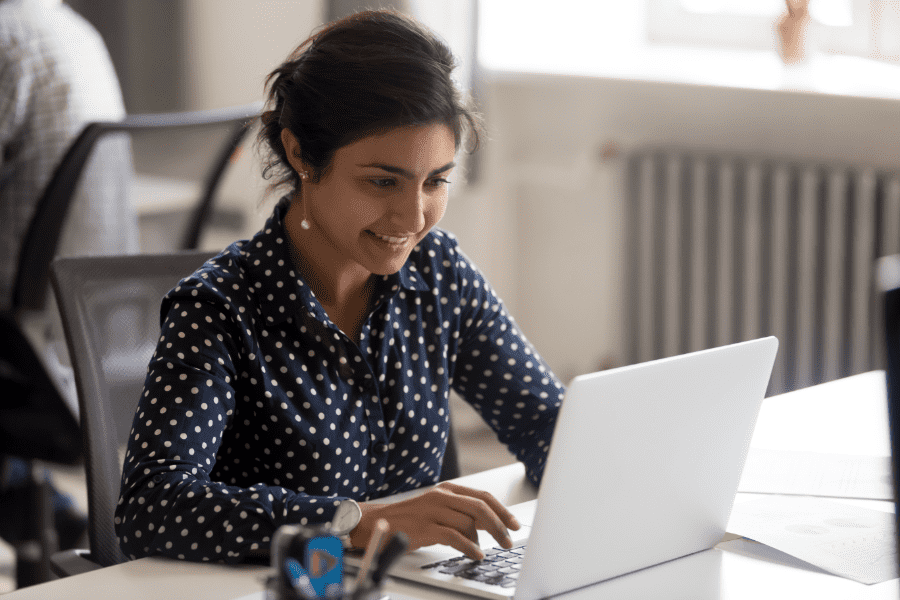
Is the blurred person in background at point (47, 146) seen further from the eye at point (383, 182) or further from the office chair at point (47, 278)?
the eye at point (383, 182)

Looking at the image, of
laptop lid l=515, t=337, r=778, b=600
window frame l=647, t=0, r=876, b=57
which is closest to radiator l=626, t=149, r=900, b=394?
window frame l=647, t=0, r=876, b=57

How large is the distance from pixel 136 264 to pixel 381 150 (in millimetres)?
370

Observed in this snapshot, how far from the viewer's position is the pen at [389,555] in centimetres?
72

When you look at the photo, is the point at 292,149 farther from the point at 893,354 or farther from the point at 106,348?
the point at 893,354

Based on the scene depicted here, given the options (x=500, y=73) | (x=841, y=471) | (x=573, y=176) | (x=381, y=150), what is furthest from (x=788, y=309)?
(x=381, y=150)

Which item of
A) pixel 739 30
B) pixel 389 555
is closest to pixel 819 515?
pixel 389 555

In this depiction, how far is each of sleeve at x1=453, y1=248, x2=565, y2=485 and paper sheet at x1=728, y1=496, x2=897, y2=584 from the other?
0.32 m

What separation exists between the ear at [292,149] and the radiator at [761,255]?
1.52 metres

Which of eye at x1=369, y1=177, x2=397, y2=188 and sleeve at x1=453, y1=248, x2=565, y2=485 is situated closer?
eye at x1=369, y1=177, x2=397, y2=188

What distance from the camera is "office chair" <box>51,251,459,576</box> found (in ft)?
4.39

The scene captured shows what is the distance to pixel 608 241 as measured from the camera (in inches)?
120

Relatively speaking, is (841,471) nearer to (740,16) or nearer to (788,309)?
(788,309)

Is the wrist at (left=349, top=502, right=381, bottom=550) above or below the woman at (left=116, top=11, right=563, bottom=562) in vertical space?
below

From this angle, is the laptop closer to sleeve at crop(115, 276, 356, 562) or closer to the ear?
sleeve at crop(115, 276, 356, 562)
